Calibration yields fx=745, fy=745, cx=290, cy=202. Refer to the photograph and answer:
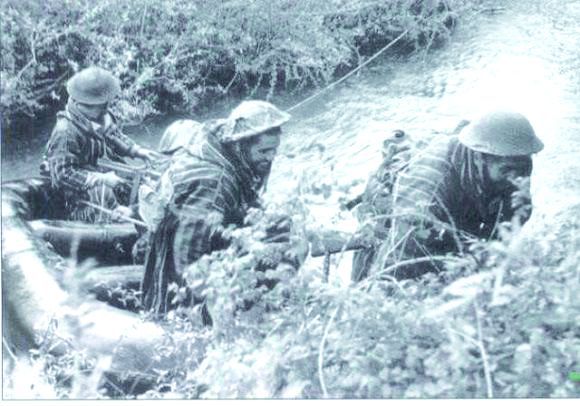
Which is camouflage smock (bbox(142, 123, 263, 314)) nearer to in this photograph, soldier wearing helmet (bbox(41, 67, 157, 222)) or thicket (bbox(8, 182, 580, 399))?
thicket (bbox(8, 182, 580, 399))

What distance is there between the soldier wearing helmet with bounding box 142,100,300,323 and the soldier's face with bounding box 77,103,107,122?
2.11ft

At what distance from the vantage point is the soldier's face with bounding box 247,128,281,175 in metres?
2.45

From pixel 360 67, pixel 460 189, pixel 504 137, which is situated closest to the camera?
pixel 504 137

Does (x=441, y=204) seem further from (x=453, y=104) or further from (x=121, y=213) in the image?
(x=121, y=213)

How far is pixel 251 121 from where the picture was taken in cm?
244

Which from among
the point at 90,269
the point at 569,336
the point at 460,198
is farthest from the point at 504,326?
the point at 90,269

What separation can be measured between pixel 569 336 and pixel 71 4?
2.38m

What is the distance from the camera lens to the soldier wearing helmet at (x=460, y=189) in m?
2.33

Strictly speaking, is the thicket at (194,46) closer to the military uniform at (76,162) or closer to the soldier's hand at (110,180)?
the military uniform at (76,162)

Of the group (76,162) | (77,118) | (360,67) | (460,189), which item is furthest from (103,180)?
(460,189)

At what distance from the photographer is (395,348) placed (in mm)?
1904

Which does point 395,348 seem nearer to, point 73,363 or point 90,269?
point 73,363

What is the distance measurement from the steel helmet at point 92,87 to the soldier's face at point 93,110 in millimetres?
27

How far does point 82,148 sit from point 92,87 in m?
0.26
